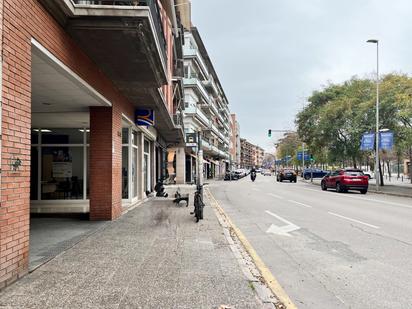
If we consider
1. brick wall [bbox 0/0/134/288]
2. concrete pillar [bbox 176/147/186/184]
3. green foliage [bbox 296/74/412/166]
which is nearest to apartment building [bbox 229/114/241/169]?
concrete pillar [bbox 176/147/186/184]

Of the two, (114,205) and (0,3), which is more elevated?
(0,3)

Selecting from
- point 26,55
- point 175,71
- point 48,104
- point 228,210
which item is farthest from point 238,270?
point 175,71

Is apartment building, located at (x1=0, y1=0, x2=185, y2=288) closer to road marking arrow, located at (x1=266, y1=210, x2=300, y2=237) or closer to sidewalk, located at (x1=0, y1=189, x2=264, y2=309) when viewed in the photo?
sidewalk, located at (x1=0, y1=189, x2=264, y2=309)

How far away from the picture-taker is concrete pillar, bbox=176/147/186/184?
44938 millimetres

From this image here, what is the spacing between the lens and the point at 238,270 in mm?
6012

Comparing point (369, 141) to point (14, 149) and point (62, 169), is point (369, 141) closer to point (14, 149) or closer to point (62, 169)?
point (62, 169)

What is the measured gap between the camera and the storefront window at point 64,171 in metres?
14.1

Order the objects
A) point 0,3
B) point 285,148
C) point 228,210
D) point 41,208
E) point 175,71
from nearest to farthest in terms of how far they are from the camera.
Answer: point 0,3 < point 41,208 < point 228,210 < point 175,71 < point 285,148

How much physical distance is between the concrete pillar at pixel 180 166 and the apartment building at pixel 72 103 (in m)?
27.1

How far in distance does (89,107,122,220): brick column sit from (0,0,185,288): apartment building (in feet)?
0.09

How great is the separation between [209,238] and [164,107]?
26.1 feet

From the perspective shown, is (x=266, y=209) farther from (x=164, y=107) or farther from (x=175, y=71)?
(x=175, y=71)

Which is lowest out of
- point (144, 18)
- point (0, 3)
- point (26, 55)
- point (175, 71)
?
point (26, 55)

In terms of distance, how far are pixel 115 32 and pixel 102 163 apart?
192 inches
